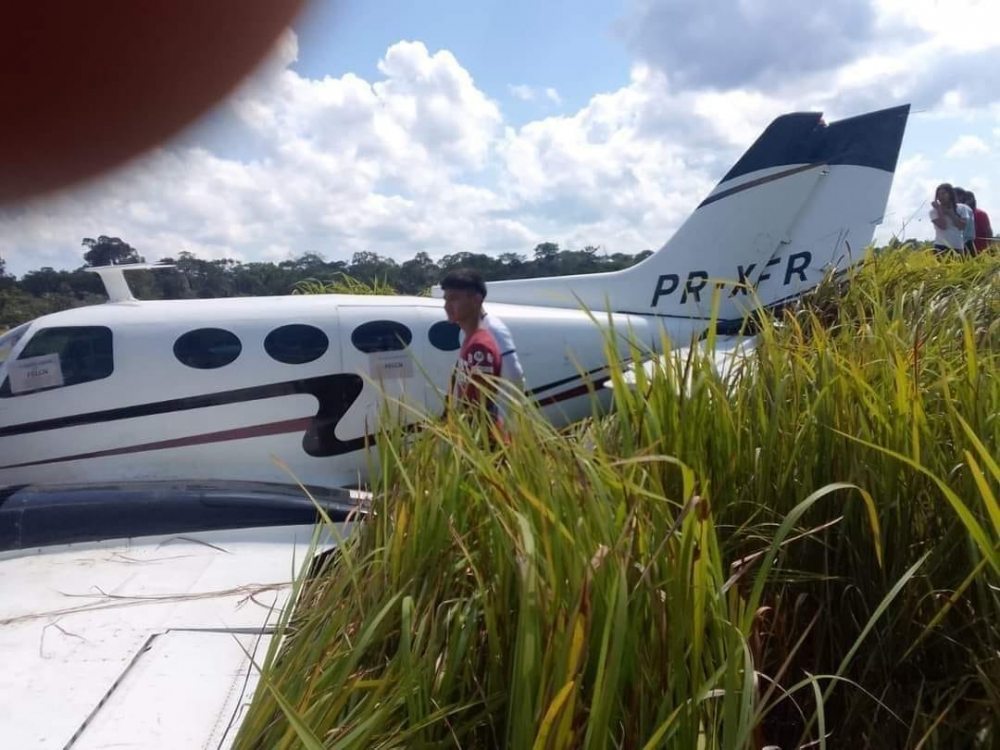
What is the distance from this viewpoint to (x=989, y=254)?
5781mm

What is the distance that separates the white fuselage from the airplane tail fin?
2405 mm

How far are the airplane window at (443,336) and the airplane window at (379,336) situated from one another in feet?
0.75

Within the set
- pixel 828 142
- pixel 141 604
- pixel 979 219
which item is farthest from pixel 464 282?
pixel 979 219

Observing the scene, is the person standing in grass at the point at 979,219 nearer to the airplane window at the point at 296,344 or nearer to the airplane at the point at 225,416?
the airplane at the point at 225,416

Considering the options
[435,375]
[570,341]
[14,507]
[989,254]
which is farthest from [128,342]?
[989,254]

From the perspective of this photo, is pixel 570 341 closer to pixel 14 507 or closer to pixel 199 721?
pixel 14 507

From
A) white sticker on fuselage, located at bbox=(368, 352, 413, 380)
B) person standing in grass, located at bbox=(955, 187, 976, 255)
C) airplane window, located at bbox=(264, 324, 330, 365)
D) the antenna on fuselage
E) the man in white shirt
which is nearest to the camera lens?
the man in white shirt

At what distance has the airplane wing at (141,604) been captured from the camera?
2.10 meters

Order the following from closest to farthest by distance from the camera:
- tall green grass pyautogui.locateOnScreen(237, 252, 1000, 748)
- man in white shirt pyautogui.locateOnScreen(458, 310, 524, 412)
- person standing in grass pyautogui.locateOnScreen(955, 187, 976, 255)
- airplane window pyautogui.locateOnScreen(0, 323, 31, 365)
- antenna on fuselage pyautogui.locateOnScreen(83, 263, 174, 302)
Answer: tall green grass pyautogui.locateOnScreen(237, 252, 1000, 748), man in white shirt pyautogui.locateOnScreen(458, 310, 524, 412), airplane window pyautogui.locateOnScreen(0, 323, 31, 365), antenna on fuselage pyautogui.locateOnScreen(83, 263, 174, 302), person standing in grass pyautogui.locateOnScreen(955, 187, 976, 255)

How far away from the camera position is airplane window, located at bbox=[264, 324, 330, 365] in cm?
583

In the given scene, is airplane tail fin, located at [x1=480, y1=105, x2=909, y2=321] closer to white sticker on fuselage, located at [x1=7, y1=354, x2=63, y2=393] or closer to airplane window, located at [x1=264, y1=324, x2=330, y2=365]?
airplane window, located at [x1=264, y1=324, x2=330, y2=365]

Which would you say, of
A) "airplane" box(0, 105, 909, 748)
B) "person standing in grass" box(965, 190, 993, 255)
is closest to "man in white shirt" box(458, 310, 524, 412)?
"airplane" box(0, 105, 909, 748)

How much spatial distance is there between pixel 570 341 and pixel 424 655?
540 centimetres

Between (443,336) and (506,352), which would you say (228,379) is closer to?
(443,336)
